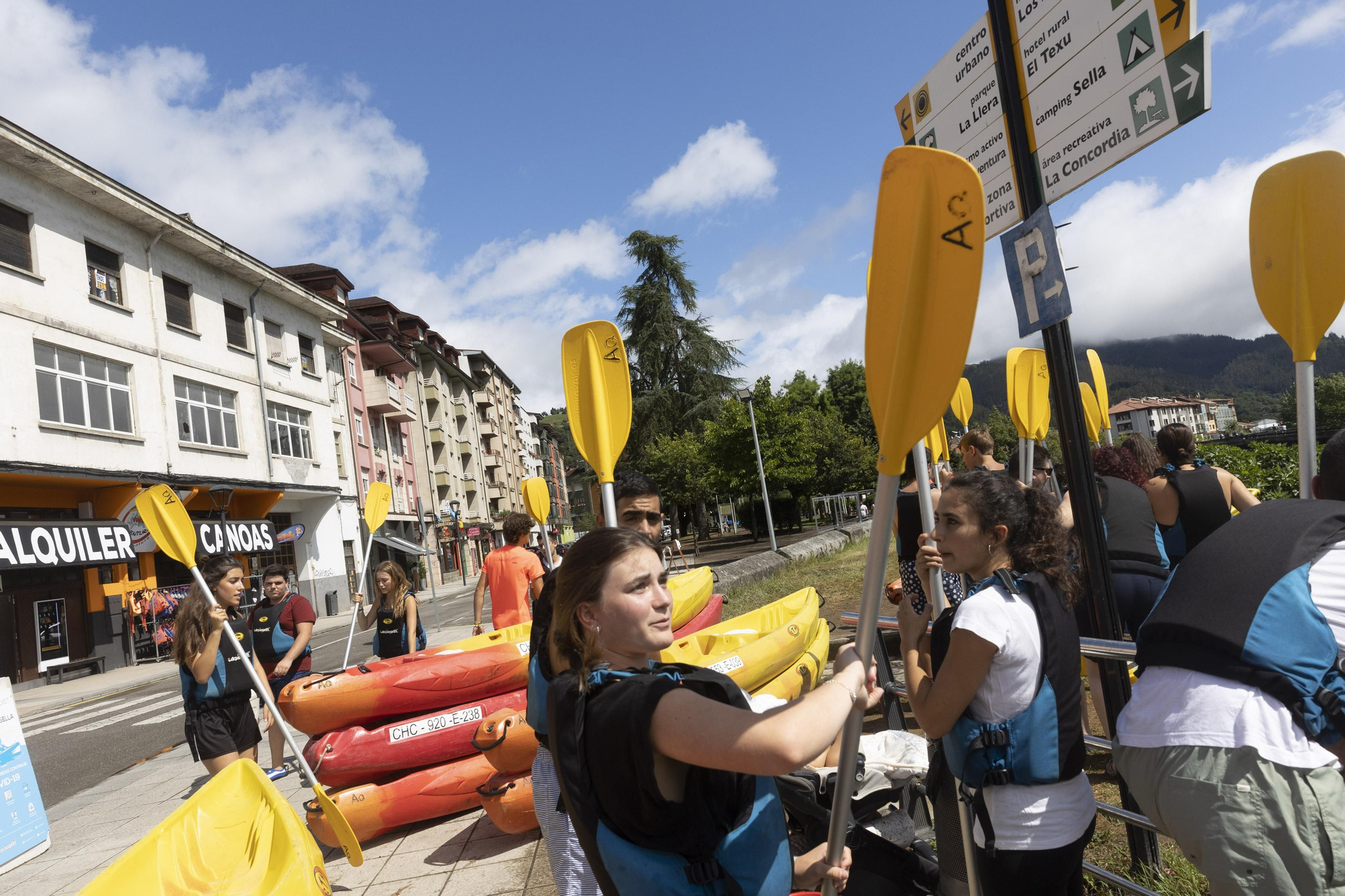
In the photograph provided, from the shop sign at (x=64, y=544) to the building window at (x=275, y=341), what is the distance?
10027mm

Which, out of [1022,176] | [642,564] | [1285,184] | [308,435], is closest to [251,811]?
[642,564]

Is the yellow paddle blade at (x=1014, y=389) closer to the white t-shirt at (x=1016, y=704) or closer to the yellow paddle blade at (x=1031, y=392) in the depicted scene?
the yellow paddle blade at (x=1031, y=392)

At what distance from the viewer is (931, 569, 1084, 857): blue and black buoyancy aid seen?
198cm

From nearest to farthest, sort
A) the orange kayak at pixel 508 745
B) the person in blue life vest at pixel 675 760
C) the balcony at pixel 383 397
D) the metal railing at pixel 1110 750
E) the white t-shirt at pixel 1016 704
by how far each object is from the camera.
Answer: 1. the person in blue life vest at pixel 675 760
2. the white t-shirt at pixel 1016 704
3. the metal railing at pixel 1110 750
4. the orange kayak at pixel 508 745
5. the balcony at pixel 383 397

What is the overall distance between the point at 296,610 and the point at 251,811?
3.71 m

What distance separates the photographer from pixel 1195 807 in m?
1.64

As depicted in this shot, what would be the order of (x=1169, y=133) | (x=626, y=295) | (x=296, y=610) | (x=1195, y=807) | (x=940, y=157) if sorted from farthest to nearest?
1. (x=626, y=295)
2. (x=296, y=610)
3. (x=1169, y=133)
4. (x=1195, y=807)
5. (x=940, y=157)

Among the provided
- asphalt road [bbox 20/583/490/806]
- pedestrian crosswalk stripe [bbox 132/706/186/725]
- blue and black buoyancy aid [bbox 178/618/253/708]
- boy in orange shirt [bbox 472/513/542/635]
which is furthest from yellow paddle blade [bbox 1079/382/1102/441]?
pedestrian crosswalk stripe [bbox 132/706/186/725]

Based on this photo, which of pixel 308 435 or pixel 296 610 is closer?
pixel 296 610

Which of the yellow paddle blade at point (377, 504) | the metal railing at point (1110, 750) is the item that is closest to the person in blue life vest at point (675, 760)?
the metal railing at point (1110, 750)

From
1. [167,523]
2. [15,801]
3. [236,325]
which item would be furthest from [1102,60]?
[236,325]

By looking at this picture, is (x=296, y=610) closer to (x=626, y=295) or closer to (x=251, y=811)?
(x=251, y=811)

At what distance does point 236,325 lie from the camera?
1032 inches

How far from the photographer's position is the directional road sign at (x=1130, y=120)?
2.25 m
